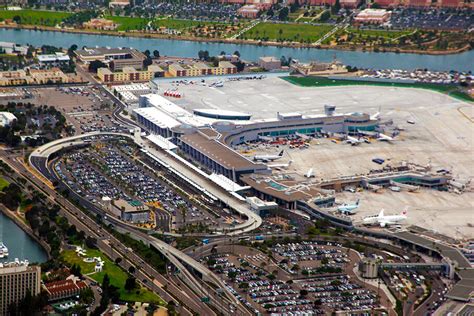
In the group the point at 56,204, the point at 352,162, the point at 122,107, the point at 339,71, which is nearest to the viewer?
the point at 56,204

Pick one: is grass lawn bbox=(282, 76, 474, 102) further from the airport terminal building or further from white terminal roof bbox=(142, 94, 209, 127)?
white terminal roof bbox=(142, 94, 209, 127)

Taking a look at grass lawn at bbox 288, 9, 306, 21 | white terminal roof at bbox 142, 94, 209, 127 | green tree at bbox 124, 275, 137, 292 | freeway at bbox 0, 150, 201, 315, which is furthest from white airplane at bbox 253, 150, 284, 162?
grass lawn at bbox 288, 9, 306, 21

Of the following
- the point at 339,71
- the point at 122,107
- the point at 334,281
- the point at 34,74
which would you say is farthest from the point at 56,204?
the point at 339,71

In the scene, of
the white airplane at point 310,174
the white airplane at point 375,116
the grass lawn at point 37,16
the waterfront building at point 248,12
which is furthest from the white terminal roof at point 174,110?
the waterfront building at point 248,12

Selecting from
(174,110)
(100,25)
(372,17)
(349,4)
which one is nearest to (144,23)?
(100,25)

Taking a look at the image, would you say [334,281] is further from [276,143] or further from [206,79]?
[206,79]

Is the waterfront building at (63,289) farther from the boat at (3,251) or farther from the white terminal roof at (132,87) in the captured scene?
the white terminal roof at (132,87)
